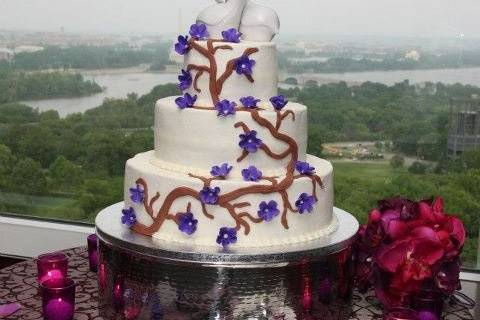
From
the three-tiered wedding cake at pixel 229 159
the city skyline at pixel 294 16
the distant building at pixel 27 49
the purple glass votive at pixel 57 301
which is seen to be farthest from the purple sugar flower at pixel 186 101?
the distant building at pixel 27 49

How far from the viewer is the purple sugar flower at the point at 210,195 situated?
152 centimetres

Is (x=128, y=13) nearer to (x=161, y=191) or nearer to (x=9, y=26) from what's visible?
(x=9, y=26)

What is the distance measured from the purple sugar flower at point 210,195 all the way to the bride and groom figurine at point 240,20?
1.19 feet

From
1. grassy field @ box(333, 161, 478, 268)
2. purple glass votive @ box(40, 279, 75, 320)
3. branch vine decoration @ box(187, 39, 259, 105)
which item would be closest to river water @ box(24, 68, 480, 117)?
grassy field @ box(333, 161, 478, 268)

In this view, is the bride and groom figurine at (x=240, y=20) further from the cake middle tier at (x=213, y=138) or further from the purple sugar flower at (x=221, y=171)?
the purple sugar flower at (x=221, y=171)

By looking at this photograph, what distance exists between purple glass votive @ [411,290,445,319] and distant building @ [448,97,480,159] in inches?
32.2

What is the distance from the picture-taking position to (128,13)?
2619 mm

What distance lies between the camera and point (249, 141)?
61.0 inches

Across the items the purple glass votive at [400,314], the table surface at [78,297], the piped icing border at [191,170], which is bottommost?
the table surface at [78,297]

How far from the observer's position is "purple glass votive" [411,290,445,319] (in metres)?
1.69

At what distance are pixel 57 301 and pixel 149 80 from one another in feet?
3.59

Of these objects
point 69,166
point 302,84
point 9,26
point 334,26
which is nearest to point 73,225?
point 69,166

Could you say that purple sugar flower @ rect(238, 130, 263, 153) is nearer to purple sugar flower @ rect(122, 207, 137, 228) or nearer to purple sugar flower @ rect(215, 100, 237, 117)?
purple sugar flower @ rect(215, 100, 237, 117)

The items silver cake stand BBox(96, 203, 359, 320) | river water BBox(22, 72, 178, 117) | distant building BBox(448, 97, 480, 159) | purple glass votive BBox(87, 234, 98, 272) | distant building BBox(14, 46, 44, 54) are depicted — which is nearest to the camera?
silver cake stand BBox(96, 203, 359, 320)
